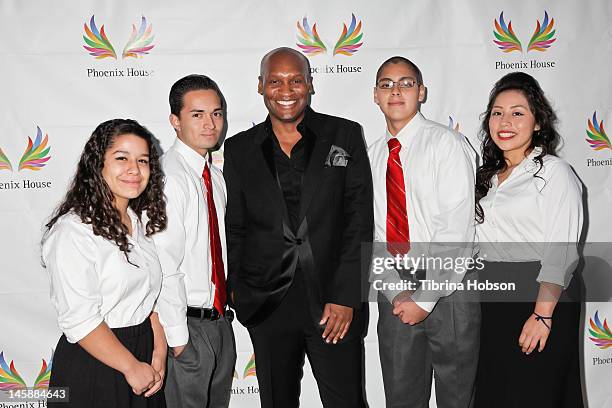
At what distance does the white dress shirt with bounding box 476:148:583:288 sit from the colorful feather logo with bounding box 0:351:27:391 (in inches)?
107

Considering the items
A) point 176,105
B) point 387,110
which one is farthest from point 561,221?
point 176,105

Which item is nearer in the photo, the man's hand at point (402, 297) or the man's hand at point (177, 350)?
the man's hand at point (177, 350)

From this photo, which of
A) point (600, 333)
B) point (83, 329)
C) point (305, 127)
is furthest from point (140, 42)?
point (600, 333)

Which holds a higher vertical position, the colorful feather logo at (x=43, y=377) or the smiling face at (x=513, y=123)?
the smiling face at (x=513, y=123)

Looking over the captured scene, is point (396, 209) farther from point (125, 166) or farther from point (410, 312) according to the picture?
point (125, 166)

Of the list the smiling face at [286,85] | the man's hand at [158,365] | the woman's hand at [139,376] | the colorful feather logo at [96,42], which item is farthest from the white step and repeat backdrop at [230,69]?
the woman's hand at [139,376]

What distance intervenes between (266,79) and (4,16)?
170 centimetres

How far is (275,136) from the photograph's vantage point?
2.44 metres

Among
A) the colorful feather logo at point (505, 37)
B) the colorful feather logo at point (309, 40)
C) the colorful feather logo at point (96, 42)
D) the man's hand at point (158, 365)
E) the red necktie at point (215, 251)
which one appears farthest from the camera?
the colorful feather logo at point (505, 37)

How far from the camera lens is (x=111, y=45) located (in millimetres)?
3025

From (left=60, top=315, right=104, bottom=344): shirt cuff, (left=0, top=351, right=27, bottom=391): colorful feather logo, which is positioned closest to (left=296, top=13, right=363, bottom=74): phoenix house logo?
(left=60, top=315, right=104, bottom=344): shirt cuff

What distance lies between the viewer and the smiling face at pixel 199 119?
2.36 m

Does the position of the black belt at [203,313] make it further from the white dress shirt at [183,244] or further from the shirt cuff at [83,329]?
the shirt cuff at [83,329]

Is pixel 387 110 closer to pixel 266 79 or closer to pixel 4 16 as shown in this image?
pixel 266 79
